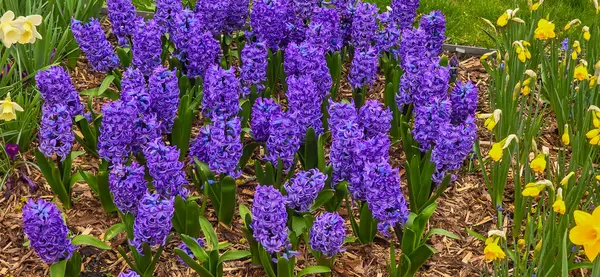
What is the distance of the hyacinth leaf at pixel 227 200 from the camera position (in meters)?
3.21

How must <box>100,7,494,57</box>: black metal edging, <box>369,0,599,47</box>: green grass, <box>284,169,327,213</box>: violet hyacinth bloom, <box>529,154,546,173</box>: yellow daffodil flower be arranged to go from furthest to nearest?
1. <box>369,0,599,47</box>: green grass
2. <box>100,7,494,57</box>: black metal edging
3. <box>284,169,327,213</box>: violet hyacinth bloom
4. <box>529,154,546,173</box>: yellow daffodil flower

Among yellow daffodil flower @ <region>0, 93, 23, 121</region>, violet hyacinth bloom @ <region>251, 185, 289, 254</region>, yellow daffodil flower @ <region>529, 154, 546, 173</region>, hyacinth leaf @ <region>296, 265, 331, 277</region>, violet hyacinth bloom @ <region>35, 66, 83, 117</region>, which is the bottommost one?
hyacinth leaf @ <region>296, 265, 331, 277</region>

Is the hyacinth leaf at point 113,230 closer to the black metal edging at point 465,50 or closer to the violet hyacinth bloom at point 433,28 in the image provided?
the violet hyacinth bloom at point 433,28

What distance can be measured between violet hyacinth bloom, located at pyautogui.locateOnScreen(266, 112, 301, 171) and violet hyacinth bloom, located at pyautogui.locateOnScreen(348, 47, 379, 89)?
850 mm

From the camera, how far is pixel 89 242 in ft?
10.0

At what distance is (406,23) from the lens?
183 inches

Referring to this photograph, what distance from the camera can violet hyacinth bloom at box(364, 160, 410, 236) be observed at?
2.91 metres

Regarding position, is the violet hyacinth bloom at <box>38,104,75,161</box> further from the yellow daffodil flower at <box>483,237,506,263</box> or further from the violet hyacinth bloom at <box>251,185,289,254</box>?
the yellow daffodil flower at <box>483,237,506,263</box>

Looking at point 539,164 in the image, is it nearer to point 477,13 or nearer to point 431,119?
point 431,119

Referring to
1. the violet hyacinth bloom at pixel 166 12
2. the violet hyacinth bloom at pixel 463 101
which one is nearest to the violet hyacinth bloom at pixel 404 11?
the violet hyacinth bloom at pixel 463 101

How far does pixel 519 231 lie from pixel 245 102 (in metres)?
1.64

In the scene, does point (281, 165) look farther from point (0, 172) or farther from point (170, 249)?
point (0, 172)

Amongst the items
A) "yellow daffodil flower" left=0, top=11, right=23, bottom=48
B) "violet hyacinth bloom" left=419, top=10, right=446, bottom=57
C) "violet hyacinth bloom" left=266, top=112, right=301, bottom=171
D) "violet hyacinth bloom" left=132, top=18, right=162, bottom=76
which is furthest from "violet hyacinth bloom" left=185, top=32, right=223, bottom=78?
"violet hyacinth bloom" left=419, top=10, right=446, bottom=57

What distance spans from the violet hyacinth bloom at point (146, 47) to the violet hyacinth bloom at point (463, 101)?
1705 mm
